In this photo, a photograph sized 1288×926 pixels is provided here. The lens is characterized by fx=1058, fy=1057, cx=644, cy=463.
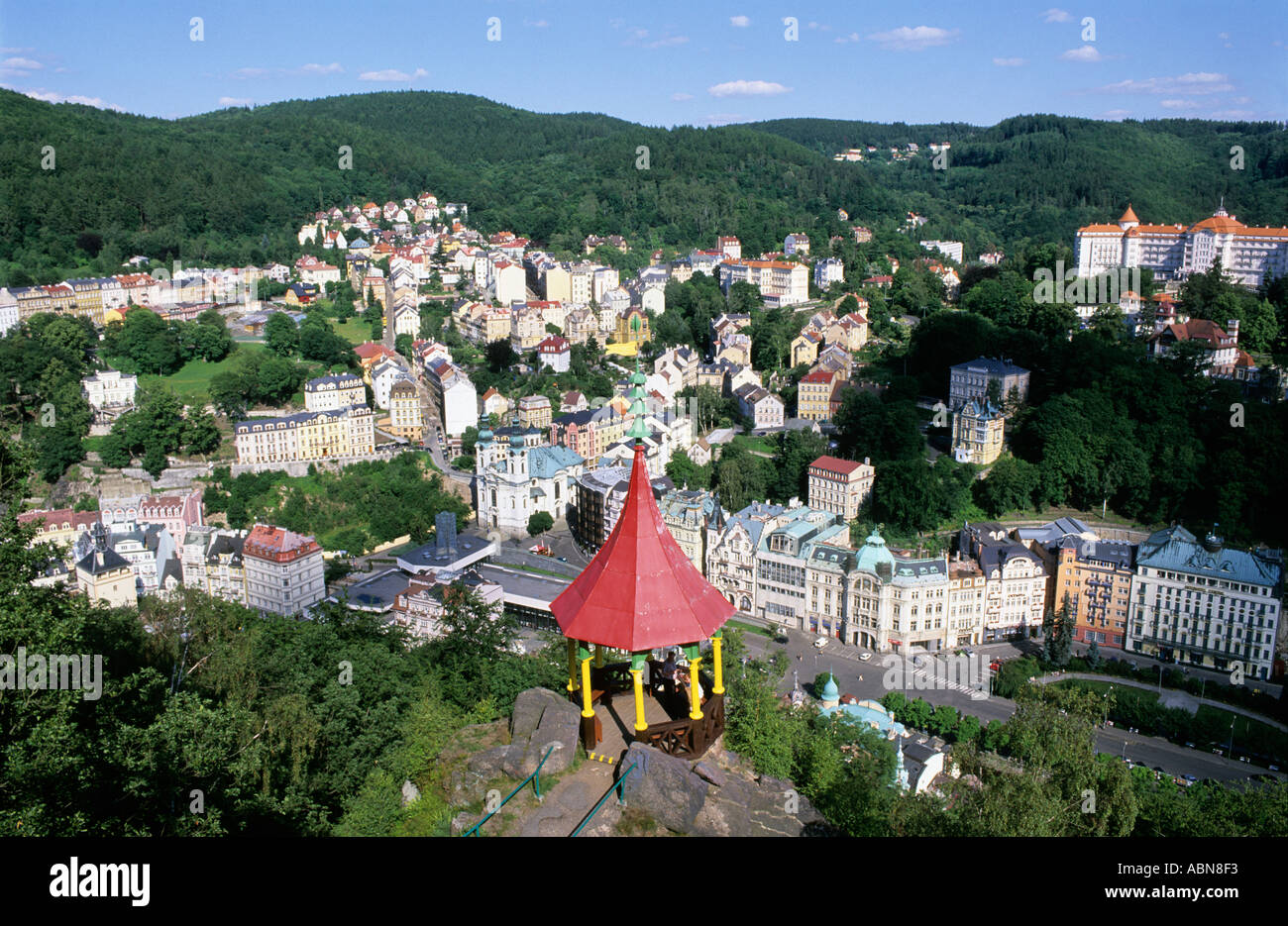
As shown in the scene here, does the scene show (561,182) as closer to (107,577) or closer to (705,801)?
(107,577)

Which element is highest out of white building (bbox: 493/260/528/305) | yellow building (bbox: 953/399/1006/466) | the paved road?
white building (bbox: 493/260/528/305)

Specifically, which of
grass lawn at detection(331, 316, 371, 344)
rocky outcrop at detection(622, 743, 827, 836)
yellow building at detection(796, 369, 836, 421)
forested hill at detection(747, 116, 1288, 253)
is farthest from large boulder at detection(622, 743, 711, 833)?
forested hill at detection(747, 116, 1288, 253)

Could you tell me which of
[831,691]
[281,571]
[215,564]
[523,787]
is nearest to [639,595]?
[523,787]

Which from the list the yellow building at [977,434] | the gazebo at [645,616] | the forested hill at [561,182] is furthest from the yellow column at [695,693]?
the forested hill at [561,182]

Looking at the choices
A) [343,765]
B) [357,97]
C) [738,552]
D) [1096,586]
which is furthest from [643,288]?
[357,97]

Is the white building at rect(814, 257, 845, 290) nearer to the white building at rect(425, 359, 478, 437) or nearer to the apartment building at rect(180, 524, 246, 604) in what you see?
the white building at rect(425, 359, 478, 437)

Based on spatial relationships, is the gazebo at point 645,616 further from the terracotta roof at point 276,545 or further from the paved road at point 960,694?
the terracotta roof at point 276,545
